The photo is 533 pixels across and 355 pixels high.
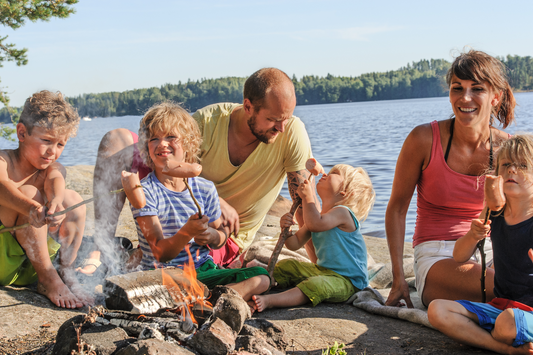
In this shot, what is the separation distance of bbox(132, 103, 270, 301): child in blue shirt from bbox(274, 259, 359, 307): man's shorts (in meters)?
0.38

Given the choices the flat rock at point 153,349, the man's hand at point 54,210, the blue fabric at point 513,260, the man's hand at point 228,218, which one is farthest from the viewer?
the man's hand at point 228,218

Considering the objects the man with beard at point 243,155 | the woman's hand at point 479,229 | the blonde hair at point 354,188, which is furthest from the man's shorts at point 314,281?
the woman's hand at point 479,229

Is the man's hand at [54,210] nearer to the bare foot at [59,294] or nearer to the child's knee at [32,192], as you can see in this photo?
the child's knee at [32,192]

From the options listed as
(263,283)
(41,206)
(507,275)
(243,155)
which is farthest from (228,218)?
(507,275)

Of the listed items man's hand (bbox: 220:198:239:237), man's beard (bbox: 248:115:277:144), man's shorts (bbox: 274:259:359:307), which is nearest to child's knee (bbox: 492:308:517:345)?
man's shorts (bbox: 274:259:359:307)

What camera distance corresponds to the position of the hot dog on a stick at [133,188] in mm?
→ 2875

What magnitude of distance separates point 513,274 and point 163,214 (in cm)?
237

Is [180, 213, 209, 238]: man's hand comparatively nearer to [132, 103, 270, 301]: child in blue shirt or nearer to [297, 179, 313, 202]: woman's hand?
[132, 103, 270, 301]: child in blue shirt

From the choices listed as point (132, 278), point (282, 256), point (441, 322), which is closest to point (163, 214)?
point (132, 278)

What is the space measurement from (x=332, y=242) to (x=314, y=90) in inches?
2729

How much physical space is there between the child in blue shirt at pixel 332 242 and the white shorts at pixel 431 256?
49 centimetres

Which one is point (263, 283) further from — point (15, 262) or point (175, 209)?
point (15, 262)

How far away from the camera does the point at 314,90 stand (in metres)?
71.4

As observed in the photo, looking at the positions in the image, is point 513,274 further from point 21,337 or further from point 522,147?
point 21,337
